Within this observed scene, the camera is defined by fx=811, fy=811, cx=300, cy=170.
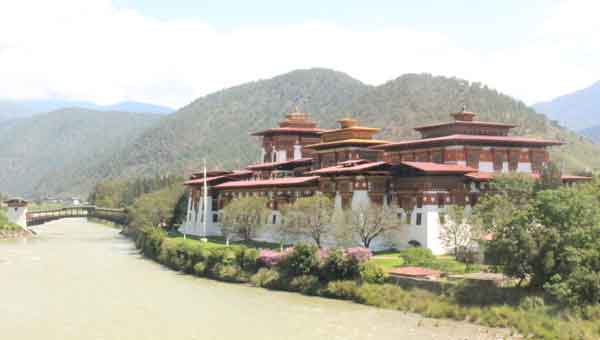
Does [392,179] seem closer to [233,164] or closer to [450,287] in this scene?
[450,287]

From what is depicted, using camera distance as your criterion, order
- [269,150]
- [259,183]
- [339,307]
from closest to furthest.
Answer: [339,307]
[259,183]
[269,150]

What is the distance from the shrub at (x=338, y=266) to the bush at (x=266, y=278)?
3.46 meters

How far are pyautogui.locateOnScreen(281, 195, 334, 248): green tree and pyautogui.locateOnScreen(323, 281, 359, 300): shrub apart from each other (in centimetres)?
985

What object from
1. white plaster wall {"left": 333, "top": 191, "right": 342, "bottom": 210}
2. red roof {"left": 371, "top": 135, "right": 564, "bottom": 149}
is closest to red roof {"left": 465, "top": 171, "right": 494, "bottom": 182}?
red roof {"left": 371, "top": 135, "right": 564, "bottom": 149}

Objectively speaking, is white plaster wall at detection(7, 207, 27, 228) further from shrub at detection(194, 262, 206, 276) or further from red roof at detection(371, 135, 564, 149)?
red roof at detection(371, 135, 564, 149)

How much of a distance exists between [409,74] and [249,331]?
145m

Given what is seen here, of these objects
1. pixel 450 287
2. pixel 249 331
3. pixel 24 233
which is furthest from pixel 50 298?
pixel 24 233

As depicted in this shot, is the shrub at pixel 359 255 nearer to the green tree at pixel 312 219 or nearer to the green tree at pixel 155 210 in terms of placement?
the green tree at pixel 312 219

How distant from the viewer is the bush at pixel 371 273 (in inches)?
1598

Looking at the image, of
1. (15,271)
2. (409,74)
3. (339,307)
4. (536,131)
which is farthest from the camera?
(409,74)

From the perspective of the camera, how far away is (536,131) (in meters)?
130

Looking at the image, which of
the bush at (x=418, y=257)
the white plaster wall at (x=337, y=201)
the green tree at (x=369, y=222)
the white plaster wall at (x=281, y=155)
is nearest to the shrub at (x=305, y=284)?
the bush at (x=418, y=257)

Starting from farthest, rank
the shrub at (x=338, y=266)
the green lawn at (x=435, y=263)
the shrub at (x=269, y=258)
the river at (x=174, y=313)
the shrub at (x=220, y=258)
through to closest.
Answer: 1. the shrub at (x=220, y=258)
2. the shrub at (x=269, y=258)
3. the shrub at (x=338, y=266)
4. the green lawn at (x=435, y=263)
5. the river at (x=174, y=313)

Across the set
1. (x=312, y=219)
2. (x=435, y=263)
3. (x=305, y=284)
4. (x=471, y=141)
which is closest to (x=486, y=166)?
(x=471, y=141)
